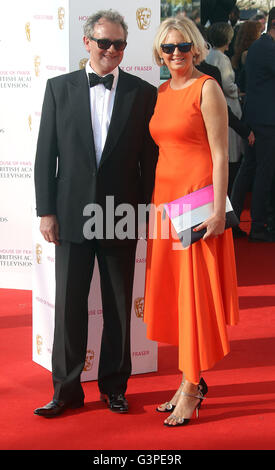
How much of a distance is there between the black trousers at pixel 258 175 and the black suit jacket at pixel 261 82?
0.38ft

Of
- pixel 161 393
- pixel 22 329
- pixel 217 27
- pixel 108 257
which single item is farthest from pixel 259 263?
pixel 108 257

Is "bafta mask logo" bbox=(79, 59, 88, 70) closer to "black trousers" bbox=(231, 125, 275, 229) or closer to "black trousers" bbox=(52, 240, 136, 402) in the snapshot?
"black trousers" bbox=(52, 240, 136, 402)

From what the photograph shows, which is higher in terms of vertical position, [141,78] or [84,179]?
[141,78]

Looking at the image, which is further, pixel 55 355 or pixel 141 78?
pixel 141 78

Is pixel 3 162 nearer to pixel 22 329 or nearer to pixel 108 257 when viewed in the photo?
pixel 22 329

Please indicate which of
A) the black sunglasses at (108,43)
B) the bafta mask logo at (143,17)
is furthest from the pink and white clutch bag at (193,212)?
the bafta mask logo at (143,17)

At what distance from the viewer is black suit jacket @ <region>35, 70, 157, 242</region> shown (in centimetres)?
339

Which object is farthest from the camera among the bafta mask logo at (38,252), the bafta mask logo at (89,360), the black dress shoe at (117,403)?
the bafta mask logo at (38,252)

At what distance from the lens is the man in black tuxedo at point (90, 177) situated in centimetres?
339

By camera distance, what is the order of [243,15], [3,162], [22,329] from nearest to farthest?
[22,329], [3,162], [243,15]

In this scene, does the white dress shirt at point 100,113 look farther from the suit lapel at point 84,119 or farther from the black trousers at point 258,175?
the black trousers at point 258,175

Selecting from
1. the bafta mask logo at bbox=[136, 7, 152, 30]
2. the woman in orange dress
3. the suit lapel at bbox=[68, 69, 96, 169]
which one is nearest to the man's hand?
the suit lapel at bbox=[68, 69, 96, 169]

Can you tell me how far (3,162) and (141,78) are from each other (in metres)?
2.35

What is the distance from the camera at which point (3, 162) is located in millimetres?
5992
